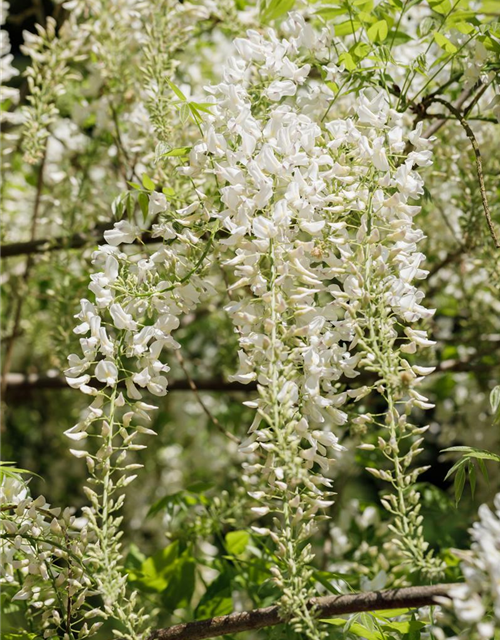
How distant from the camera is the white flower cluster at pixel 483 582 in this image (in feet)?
2.42

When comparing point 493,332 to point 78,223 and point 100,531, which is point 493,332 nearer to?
point 78,223

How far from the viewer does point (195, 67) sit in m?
2.63

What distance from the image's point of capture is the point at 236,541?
1.56 m

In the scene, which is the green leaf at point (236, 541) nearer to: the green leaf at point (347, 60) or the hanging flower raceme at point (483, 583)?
the hanging flower raceme at point (483, 583)

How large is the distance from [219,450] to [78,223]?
1280 mm

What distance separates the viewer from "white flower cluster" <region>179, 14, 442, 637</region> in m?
0.98

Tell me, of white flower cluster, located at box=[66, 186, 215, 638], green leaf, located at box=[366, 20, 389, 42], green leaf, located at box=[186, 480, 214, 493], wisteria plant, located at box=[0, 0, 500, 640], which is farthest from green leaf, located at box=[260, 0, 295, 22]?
green leaf, located at box=[186, 480, 214, 493]

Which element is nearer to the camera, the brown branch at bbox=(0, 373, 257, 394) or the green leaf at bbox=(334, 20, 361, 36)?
the green leaf at bbox=(334, 20, 361, 36)

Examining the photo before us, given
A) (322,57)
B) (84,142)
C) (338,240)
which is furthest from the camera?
(84,142)

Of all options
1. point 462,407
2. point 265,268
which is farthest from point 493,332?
point 265,268

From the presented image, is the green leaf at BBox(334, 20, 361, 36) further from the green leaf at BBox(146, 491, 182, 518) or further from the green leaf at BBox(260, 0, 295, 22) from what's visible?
the green leaf at BBox(146, 491, 182, 518)

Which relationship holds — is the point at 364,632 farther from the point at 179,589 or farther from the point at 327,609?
the point at 179,589

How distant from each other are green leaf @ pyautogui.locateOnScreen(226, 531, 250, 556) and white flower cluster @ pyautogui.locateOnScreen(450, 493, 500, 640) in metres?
0.83

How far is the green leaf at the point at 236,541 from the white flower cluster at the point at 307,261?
469mm
